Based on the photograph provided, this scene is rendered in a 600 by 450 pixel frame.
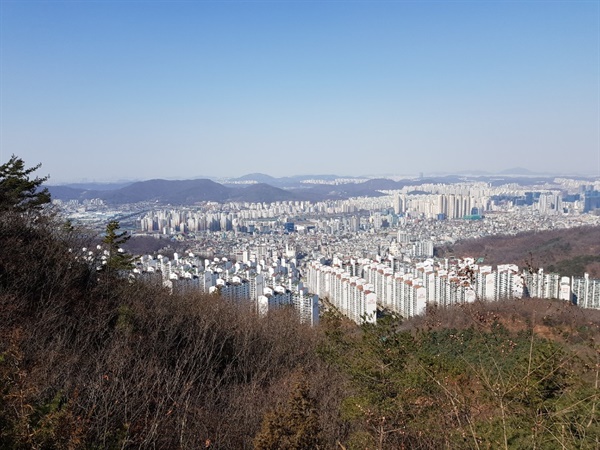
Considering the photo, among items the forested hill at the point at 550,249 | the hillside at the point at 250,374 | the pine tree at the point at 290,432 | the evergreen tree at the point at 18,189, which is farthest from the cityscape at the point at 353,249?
the evergreen tree at the point at 18,189

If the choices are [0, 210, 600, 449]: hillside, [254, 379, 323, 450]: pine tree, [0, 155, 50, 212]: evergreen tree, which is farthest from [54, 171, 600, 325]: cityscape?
[0, 155, 50, 212]: evergreen tree

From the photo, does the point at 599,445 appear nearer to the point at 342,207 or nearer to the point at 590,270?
the point at 590,270

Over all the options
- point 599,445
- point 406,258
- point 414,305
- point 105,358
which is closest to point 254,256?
point 406,258

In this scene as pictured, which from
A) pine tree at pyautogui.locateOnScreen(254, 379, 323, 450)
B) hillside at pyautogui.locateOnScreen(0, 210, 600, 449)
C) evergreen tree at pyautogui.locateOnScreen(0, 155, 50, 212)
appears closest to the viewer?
hillside at pyautogui.locateOnScreen(0, 210, 600, 449)

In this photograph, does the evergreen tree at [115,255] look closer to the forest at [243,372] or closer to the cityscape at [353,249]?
the forest at [243,372]

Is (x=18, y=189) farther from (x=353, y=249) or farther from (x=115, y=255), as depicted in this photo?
(x=353, y=249)

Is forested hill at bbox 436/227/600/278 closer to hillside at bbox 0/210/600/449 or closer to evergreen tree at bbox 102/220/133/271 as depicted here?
hillside at bbox 0/210/600/449
